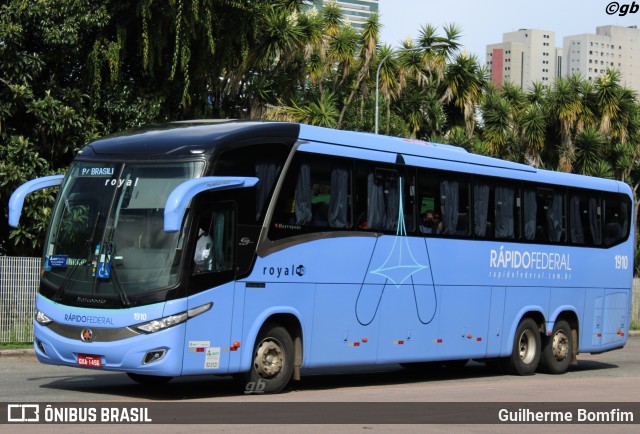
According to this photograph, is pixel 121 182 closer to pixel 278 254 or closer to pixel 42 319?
pixel 42 319

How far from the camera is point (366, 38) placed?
145 feet

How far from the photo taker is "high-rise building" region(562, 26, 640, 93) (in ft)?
612

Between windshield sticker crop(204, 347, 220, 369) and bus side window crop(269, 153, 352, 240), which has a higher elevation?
bus side window crop(269, 153, 352, 240)

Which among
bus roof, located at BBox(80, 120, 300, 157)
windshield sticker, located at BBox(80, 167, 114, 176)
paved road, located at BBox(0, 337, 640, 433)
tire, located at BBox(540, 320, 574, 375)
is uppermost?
bus roof, located at BBox(80, 120, 300, 157)

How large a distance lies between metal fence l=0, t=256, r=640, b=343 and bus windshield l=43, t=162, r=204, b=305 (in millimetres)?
9829

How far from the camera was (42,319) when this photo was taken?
46.0 ft

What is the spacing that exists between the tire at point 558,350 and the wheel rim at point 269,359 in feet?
25.4

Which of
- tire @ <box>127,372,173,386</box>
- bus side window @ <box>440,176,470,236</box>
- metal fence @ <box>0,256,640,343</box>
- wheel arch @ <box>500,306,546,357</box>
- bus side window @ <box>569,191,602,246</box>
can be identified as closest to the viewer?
tire @ <box>127,372,173,386</box>

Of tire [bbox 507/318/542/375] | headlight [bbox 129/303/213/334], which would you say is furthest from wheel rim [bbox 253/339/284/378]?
tire [bbox 507/318/542/375]

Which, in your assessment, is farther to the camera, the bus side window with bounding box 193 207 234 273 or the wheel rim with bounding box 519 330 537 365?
the wheel rim with bounding box 519 330 537 365

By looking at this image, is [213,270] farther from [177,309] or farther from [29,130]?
[29,130]

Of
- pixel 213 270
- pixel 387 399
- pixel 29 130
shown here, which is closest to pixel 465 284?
pixel 387 399

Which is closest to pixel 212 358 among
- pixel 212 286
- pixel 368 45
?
pixel 212 286

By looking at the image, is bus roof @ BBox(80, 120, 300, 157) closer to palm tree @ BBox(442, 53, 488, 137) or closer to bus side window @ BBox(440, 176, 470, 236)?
bus side window @ BBox(440, 176, 470, 236)
